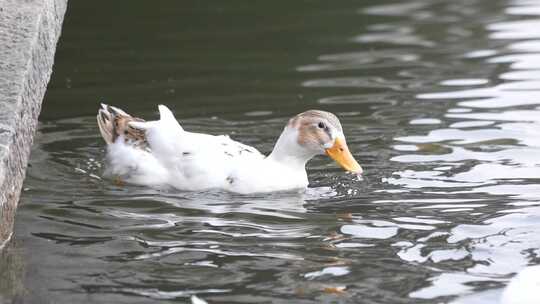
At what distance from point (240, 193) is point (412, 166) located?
4.10 feet

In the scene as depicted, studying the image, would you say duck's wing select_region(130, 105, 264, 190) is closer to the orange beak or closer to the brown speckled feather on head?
the brown speckled feather on head

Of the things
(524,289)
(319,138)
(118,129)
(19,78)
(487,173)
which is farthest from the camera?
(118,129)

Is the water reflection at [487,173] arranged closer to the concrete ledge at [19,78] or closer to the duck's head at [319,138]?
the duck's head at [319,138]

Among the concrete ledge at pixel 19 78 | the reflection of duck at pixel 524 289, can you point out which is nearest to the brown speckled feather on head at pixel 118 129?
the concrete ledge at pixel 19 78

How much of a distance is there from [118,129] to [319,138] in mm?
1394

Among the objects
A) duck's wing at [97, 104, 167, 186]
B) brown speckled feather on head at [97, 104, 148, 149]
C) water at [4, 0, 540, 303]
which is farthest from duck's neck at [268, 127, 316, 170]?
brown speckled feather on head at [97, 104, 148, 149]

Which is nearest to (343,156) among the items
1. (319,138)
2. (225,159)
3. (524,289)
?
(319,138)

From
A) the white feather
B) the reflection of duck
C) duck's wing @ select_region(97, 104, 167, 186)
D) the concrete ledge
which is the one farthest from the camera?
duck's wing @ select_region(97, 104, 167, 186)

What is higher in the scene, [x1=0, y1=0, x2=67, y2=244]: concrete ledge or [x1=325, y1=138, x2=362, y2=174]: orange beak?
[x1=0, y1=0, x2=67, y2=244]: concrete ledge

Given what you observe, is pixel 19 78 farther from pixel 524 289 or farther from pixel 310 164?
pixel 524 289

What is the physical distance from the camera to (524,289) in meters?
5.17

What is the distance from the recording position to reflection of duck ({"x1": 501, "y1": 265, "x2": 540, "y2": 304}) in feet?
16.8

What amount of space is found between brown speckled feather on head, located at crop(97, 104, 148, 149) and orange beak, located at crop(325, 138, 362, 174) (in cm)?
123

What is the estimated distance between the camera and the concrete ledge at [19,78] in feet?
20.0
